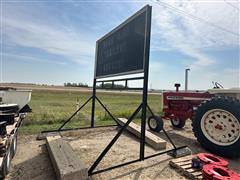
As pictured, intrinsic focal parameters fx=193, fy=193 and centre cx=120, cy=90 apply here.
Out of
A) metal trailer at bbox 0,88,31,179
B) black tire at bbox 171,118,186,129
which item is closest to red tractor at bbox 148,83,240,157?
black tire at bbox 171,118,186,129

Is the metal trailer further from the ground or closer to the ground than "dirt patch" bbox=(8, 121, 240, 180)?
further from the ground

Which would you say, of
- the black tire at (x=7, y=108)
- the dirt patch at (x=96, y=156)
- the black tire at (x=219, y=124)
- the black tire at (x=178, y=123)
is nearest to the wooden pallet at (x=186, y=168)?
the dirt patch at (x=96, y=156)

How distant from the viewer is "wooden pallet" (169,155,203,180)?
3137 mm

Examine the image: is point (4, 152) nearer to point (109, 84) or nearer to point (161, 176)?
point (161, 176)

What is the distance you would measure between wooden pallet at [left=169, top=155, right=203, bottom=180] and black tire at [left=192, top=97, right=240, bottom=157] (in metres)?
0.96

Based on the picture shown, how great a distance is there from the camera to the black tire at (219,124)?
13.2 ft

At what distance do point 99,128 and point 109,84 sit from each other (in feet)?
5.09

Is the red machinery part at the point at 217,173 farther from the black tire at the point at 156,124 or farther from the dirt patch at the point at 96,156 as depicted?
the black tire at the point at 156,124

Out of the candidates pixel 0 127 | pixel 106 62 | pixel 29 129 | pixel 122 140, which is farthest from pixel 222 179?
pixel 29 129

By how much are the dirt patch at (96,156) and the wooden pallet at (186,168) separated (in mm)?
113

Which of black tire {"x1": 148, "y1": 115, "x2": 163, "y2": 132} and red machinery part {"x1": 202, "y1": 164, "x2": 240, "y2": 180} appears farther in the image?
black tire {"x1": 148, "y1": 115, "x2": 163, "y2": 132}

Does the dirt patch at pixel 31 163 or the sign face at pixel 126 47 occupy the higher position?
the sign face at pixel 126 47

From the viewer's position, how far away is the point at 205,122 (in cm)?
460

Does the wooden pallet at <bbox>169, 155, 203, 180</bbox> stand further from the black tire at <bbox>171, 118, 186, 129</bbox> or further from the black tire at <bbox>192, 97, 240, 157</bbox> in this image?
the black tire at <bbox>171, 118, 186, 129</bbox>
